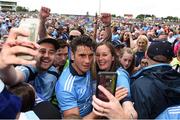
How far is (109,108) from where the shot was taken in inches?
88.7

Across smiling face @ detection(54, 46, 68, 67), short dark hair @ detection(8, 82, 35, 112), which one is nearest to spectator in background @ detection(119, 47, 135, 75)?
smiling face @ detection(54, 46, 68, 67)

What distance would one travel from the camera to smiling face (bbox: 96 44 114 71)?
386cm

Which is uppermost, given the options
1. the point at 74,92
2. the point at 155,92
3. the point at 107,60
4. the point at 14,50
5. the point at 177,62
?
the point at 14,50

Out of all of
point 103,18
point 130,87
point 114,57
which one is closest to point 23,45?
point 130,87

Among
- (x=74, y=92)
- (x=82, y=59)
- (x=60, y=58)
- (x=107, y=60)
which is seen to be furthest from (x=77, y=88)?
(x=60, y=58)

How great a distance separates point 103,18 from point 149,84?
2.52 metres

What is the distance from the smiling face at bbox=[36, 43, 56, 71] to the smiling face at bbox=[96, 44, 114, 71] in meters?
0.50

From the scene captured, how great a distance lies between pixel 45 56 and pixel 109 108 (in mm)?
1798

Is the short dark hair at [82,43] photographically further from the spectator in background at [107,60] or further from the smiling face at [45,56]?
the smiling face at [45,56]

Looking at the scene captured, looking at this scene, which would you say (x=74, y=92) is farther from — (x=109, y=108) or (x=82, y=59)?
(x=109, y=108)

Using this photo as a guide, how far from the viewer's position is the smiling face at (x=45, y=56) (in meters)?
3.73

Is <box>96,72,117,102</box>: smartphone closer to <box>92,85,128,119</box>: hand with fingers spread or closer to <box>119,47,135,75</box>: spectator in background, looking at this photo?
<box>92,85,128,119</box>: hand with fingers spread

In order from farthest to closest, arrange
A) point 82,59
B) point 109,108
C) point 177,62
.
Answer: point 177,62
point 82,59
point 109,108

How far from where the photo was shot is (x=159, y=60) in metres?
3.52
